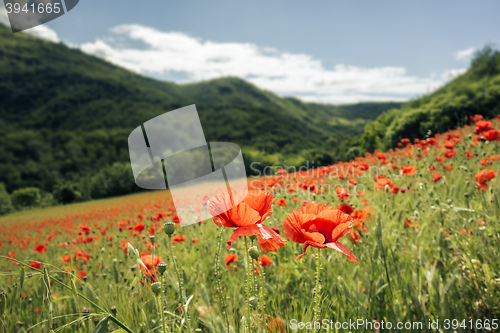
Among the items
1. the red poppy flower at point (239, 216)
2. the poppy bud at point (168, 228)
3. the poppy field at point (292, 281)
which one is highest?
the red poppy flower at point (239, 216)

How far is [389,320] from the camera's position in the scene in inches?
53.4

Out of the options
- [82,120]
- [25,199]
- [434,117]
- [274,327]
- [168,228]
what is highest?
[82,120]

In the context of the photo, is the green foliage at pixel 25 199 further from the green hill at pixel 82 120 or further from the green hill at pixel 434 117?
the green hill at pixel 434 117

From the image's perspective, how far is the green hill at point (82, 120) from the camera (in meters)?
16.3

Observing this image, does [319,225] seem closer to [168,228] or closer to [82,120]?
[168,228]

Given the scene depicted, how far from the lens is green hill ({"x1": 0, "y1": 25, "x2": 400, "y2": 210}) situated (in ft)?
53.6

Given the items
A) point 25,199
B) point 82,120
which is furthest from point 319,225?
point 82,120

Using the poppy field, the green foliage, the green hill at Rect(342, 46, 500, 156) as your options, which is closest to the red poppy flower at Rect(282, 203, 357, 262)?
the poppy field

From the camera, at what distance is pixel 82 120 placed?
159 ft

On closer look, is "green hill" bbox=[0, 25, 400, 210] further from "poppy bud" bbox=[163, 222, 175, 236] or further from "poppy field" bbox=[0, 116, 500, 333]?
"poppy bud" bbox=[163, 222, 175, 236]

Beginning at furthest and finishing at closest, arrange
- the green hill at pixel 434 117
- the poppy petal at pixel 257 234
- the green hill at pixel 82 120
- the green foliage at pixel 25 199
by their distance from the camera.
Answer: the green hill at pixel 82 120
the green hill at pixel 434 117
the green foliage at pixel 25 199
the poppy petal at pixel 257 234

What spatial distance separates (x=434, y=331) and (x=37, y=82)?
70068mm

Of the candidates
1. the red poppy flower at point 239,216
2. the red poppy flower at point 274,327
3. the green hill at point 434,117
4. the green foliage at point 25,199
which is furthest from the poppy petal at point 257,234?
the green hill at point 434,117

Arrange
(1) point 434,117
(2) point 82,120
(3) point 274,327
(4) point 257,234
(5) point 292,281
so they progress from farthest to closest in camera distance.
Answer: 1. (2) point 82,120
2. (1) point 434,117
3. (5) point 292,281
4. (3) point 274,327
5. (4) point 257,234
